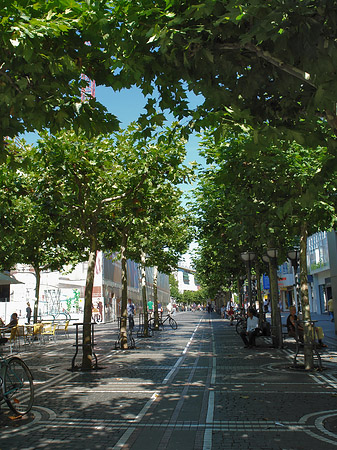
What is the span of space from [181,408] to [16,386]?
8.52 ft

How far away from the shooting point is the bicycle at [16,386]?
673 centimetres

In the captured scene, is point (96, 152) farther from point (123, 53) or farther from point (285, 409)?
point (285, 409)

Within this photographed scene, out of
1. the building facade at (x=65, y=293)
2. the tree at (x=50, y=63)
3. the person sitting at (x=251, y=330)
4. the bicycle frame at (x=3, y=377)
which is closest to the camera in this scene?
the tree at (x=50, y=63)

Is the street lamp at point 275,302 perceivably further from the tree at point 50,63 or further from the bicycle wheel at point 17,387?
the tree at point 50,63

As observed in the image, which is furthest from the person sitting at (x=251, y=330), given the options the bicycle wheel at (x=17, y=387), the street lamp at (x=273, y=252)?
the bicycle wheel at (x=17, y=387)

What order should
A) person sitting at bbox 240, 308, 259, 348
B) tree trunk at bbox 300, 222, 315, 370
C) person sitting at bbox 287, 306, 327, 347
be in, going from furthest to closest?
person sitting at bbox 240, 308, 259, 348 → person sitting at bbox 287, 306, 327, 347 → tree trunk at bbox 300, 222, 315, 370

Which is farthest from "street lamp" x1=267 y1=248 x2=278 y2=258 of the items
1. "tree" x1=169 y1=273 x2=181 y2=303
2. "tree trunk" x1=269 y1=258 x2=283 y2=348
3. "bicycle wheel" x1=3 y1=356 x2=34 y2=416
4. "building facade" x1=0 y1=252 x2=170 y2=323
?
"tree" x1=169 y1=273 x2=181 y2=303

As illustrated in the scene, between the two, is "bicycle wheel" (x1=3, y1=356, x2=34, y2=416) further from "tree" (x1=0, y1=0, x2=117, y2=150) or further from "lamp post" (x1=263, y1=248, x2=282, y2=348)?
"lamp post" (x1=263, y1=248, x2=282, y2=348)

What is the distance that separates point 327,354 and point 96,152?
29.8 ft

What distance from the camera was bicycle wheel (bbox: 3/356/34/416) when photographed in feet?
22.3

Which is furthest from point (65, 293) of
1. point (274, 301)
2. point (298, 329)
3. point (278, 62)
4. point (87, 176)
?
point (278, 62)

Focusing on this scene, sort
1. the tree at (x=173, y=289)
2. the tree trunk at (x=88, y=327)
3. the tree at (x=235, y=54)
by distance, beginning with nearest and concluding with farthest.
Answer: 1. the tree at (x=235, y=54)
2. the tree trunk at (x=88, y=327)
3. the tree at (x=173, y=289)

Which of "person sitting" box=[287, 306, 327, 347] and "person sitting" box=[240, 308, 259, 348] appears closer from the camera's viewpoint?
"person sitting" box=[287, 306, 327, 347]

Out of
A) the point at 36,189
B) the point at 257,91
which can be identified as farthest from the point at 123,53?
the point at 36,189
